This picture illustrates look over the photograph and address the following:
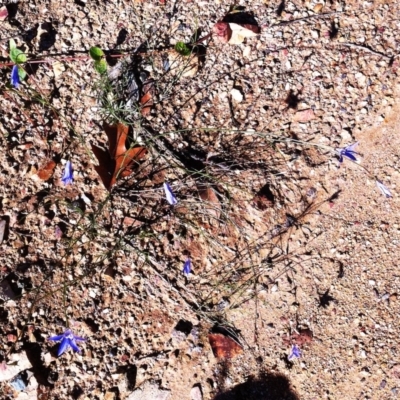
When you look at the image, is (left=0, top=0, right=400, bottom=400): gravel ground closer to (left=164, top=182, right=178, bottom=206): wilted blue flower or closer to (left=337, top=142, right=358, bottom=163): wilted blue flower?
(left=337, top=142, right=358, bottom=163): wilted blue flower

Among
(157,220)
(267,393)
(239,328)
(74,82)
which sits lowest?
(267,393)

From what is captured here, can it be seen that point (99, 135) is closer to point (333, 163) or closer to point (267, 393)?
point (333, 163)

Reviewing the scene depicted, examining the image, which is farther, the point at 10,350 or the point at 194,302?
the point at 194,302

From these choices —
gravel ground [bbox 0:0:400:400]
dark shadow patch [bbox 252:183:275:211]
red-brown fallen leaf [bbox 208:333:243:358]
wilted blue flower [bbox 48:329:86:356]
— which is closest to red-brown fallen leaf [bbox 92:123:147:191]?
gravel ground [bbox 0:0:400:400]

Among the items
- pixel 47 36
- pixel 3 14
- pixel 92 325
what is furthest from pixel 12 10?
pixel 92 325

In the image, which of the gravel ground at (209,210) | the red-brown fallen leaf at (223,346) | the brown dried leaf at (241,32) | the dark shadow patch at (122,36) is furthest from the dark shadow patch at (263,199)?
the dark shadow patch at (122,36)

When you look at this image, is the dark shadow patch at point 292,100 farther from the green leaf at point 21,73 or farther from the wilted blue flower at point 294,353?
the green leaf at point 21,73

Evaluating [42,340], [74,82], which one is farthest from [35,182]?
[42,340]
